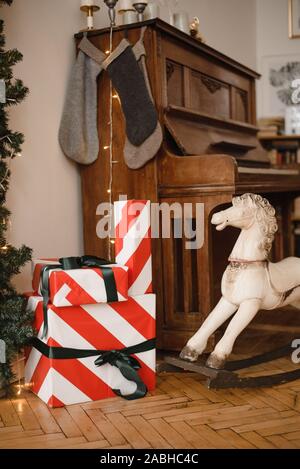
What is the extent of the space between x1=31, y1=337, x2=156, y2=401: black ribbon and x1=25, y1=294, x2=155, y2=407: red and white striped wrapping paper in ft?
0.06

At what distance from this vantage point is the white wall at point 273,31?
553 centimetres

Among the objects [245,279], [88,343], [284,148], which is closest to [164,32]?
[245,279]

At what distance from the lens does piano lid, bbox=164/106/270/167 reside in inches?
123

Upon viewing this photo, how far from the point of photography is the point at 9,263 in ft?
7.97

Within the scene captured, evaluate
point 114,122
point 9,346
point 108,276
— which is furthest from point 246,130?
point 9,346

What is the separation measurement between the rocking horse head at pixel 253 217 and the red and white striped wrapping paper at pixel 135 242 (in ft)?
1.10

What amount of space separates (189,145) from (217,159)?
37 centimetres

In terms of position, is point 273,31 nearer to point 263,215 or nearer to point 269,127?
point 269,127

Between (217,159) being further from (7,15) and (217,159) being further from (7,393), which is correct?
(7,393)

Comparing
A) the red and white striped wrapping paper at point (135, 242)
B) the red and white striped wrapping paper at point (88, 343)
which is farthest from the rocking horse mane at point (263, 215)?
the red and white striped wrapping paper at point (88, 343)

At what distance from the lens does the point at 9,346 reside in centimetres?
237

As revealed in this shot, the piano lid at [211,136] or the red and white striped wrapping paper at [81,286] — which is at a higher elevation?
the piano lid at [211,136]

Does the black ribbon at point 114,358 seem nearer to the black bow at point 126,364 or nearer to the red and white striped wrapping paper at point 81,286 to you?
the black bow at point 126,364

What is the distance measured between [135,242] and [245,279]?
50 cm
